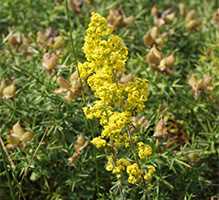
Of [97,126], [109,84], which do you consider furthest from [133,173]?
[97,126]

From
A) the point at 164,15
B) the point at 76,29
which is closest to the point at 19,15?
the point at 76,29

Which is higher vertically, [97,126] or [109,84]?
[109,84]

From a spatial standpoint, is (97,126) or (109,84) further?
(97,126)

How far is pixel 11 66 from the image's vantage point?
291cm

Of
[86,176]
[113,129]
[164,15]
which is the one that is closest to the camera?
[113,129]

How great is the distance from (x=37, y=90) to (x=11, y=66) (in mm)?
258

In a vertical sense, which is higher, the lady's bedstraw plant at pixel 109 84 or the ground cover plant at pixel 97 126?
the lady's bedstraw plant at pixel 109 84

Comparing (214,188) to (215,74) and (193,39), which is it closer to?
(215,74)

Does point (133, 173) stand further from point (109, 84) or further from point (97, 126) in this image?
point (97, 126)

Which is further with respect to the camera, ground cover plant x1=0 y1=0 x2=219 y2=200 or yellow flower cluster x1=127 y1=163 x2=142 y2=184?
ground cover plant x1=0 y1=0 x2=219 y2=200

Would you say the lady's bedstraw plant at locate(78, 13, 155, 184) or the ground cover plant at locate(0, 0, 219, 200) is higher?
the lady's bedstraw plant at locate(78, 13, 155, 184)

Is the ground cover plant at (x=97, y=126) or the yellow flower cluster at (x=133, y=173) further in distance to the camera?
the ground cover plant at (x=97, y=126)

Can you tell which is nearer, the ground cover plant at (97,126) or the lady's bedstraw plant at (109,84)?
the lady's bedstraw plant at (109,84)

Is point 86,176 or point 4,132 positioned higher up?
point 4,132
